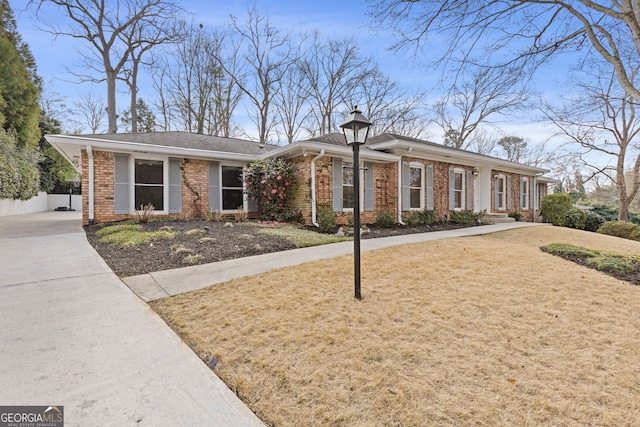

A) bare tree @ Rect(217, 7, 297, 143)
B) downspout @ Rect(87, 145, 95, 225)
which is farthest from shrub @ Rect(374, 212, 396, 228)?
bare tree @ Rect(217, 7, 297, 143)

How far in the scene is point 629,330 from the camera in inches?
114

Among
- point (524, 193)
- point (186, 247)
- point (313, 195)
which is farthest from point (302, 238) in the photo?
point (524, 193)

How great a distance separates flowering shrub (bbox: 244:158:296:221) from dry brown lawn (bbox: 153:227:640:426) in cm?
544

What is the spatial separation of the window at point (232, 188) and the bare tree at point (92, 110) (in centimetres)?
2090

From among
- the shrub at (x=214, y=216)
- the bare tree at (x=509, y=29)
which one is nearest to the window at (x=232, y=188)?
the shrub at (x=214, y=216)

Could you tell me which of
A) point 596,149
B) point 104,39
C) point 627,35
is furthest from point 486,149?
point 104,39

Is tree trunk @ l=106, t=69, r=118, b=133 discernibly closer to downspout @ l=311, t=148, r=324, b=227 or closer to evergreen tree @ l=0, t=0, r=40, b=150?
evergreen tree @ l=0, t=0, r=40, b=150

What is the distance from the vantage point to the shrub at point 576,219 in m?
14.0

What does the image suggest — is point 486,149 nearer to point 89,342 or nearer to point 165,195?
point 165,195

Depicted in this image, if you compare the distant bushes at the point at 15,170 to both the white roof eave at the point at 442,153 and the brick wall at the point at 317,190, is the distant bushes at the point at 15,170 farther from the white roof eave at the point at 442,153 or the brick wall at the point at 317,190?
the white roof eave at the point at 442,153

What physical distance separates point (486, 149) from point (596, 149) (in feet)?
36.7

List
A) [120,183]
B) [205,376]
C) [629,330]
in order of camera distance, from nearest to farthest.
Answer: [205,376] < [629,330] < [120,183]

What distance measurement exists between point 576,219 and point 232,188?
1589 cm

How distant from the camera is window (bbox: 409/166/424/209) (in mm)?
11320
